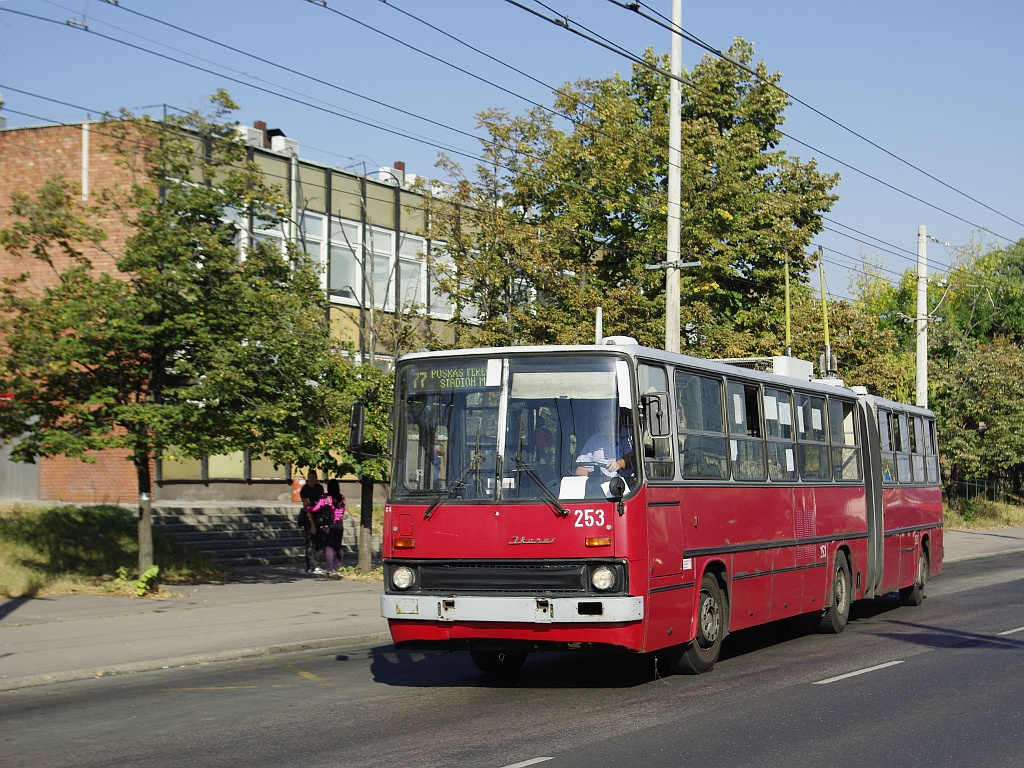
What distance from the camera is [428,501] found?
36.5ft

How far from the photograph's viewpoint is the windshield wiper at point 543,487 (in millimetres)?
10594

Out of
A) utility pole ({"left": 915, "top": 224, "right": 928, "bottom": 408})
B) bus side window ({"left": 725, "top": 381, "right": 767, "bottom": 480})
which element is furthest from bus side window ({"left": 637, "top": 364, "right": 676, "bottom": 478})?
utility pole ({"left": 915, "top": 224, "right": 928, "bottom": 408})

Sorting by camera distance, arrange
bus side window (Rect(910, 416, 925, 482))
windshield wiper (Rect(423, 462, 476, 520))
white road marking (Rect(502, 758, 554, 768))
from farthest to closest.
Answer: bus side window (Rect(910, 416, 925, 482))
windshield wiper (Rect(423, 462, 476, 520))
white road marking (Rect(502, 758, 554, 768))

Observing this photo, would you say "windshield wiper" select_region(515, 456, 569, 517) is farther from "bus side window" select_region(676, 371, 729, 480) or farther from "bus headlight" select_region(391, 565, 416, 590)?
"bus side window" select_region(676, 371, 729, 480)

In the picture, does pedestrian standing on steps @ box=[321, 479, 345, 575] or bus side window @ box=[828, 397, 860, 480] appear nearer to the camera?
bus side window @ box=[828, 397, 860, 480]

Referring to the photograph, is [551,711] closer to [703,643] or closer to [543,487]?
[543,487]

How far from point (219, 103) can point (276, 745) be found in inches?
535

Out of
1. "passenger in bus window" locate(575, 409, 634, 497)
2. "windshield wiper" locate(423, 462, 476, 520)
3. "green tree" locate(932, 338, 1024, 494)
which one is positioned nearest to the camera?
"passenger in bus window" locate(575, 409, 634, 497)

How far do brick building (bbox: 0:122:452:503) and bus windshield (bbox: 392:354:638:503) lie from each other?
1496 centimetres

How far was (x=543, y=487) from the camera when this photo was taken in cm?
1074

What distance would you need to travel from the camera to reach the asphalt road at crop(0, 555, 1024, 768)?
8.41 metres

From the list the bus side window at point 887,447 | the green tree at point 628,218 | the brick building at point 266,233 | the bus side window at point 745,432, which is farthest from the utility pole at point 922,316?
the bus side window at point 745,432

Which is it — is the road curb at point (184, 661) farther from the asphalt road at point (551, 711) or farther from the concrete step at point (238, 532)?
the concrete step at point (238, 532)

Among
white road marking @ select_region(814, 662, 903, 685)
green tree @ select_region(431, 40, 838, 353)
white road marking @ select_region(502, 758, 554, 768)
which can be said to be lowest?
white road marking @ select_region(814, 662, 903, 685)
